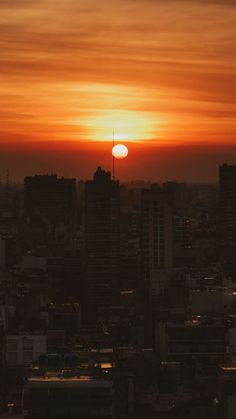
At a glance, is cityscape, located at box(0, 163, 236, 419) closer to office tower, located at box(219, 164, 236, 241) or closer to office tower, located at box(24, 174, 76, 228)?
office tower, located at box(219, 164, 236, 241)

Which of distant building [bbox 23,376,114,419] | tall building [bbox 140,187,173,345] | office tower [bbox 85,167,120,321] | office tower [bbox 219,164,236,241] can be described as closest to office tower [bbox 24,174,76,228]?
office tower [bbox 219,164,236,241]

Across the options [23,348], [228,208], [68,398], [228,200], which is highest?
[228,200]

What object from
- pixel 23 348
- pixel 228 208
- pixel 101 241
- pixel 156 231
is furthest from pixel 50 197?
pixel 23 348

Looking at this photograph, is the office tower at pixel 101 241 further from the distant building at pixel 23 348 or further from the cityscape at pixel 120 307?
the distant building at pixel 23 348

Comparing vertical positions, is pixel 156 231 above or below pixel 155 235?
above


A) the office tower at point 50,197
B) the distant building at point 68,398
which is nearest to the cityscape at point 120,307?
the distant building at point 68,398

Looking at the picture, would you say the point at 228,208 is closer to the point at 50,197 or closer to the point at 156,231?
the point at 50,197
